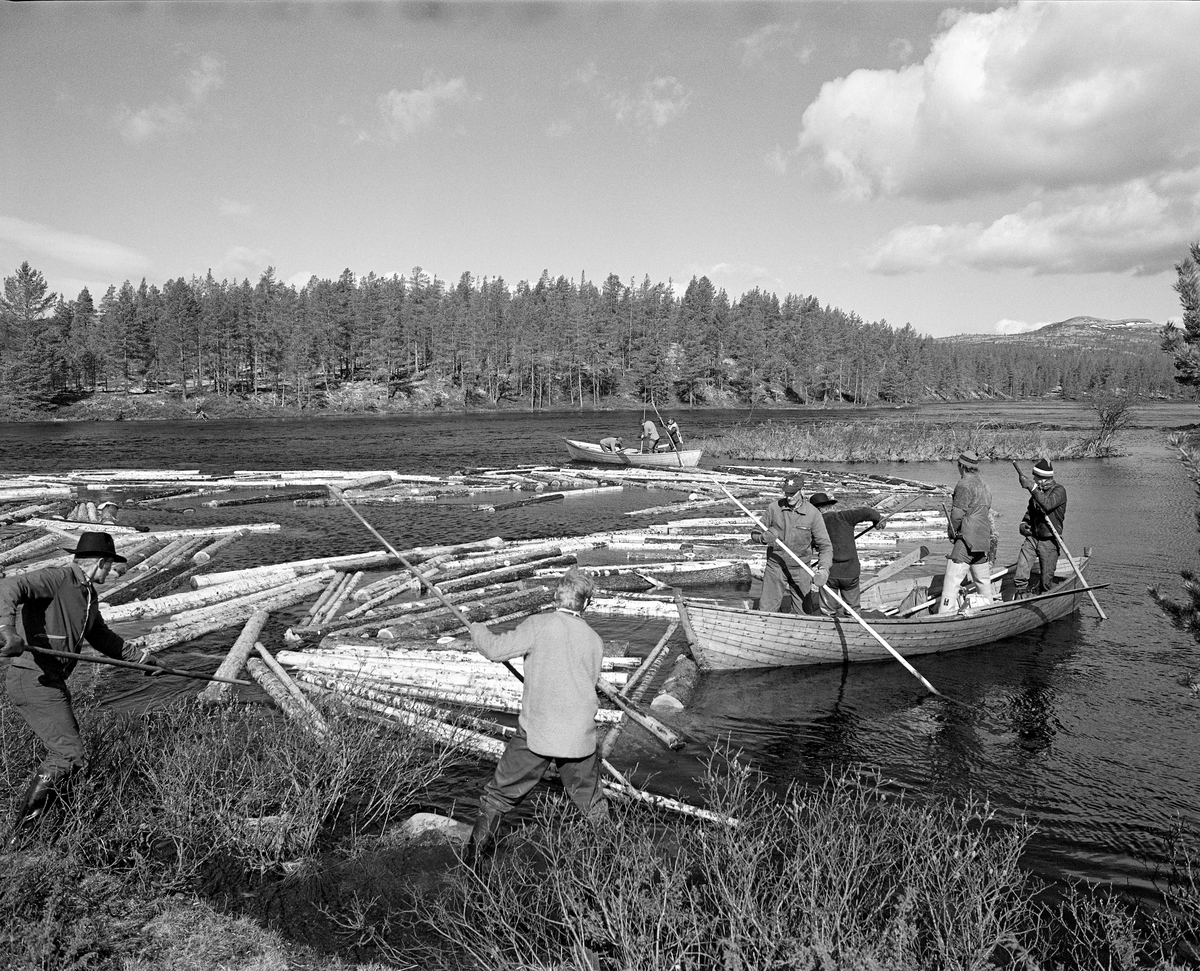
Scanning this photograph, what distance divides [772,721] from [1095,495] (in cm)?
2610

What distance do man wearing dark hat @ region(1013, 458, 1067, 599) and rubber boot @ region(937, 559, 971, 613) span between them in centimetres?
225

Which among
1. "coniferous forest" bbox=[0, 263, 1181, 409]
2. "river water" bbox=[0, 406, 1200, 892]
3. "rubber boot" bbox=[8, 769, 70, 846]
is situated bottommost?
"river water" bbox=[0, 406, 1200, 892]

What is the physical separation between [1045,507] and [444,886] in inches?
496

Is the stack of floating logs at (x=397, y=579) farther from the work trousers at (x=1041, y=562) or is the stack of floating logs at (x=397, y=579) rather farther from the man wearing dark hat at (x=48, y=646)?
the work trousers at (x=1041, y=562)

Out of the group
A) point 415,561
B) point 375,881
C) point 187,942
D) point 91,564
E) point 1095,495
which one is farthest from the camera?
point 1095,495

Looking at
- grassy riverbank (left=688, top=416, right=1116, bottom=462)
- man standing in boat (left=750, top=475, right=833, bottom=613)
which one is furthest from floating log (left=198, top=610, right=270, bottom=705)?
grassy riverbank (left=688, top=416, right=1116, bottom=462)

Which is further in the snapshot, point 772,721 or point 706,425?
point 706,425

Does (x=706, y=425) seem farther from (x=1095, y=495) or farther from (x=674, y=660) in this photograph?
(x=674, y=660)

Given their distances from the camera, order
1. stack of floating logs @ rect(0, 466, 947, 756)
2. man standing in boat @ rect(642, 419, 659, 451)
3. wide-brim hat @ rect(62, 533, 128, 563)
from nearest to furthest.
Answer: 1. wide-brim hat @ rect(62, 533, 128, 563)
2. stack of floating logs @ rect(0, 466, 947, 756)
3. man standing in boat @ rect(642, 419, 659, 451)

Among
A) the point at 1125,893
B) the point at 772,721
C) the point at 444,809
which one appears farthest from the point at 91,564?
the point at 1125,893

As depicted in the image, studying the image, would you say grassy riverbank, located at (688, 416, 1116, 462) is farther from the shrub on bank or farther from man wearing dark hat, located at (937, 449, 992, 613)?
man wearing dark hat, located at (937, 449, 992, 613)

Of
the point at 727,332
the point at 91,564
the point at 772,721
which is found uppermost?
the point at 727,332

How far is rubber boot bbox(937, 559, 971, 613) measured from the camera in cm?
1305

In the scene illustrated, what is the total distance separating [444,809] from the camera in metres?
7.45
